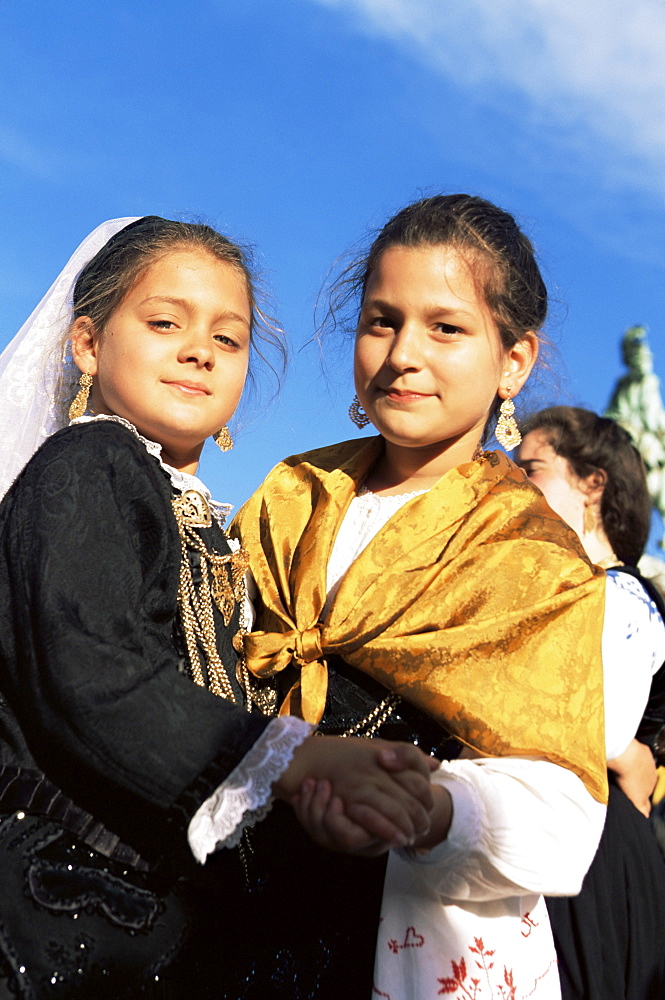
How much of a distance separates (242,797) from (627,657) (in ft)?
5.44

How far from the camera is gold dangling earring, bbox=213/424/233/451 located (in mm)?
2715

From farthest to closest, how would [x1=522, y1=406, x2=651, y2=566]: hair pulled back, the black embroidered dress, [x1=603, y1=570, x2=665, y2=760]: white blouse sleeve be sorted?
[x1=522, y1=406, x2=651, y2=566]: hair pulled back, [x1=603, y1=570, x2=665, y2=760]: white blouse sleeve, the black embroidered dress

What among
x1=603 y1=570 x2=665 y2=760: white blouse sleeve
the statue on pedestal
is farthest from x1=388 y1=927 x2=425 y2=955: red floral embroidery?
the statue on pedestal

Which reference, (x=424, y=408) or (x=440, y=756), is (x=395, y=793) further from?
(x=424, y=408)

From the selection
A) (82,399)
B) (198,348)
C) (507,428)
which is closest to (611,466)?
(507,428)

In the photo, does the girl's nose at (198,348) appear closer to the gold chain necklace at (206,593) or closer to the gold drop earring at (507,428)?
the gold chain necklace at (206,593)

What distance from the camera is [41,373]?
2.54m

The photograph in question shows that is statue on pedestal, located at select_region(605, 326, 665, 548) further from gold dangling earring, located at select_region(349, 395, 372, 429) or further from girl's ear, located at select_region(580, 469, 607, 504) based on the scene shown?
gold dangling earring, located at select_region(349, 395, 372, 429)

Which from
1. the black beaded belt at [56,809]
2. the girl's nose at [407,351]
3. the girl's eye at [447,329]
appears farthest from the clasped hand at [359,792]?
the girl's eye at [447,329]

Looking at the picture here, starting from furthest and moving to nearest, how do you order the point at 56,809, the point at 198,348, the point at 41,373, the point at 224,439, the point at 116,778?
the point at 224,439, the point at 41,373, the point at 198,348, the point at 56,809, the point at 116,778

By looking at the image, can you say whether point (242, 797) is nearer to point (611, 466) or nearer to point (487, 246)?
point (487, 246)

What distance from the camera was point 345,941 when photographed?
2080mm

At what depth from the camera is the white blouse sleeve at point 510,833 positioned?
1826mm

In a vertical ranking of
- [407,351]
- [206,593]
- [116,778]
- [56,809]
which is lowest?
[56,809]
